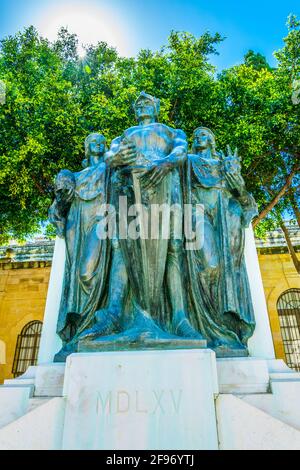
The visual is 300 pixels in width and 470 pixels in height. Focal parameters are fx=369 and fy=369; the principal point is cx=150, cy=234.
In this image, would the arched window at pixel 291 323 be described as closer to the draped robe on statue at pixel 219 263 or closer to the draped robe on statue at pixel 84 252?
the draped robe on statue at pixel 219 263

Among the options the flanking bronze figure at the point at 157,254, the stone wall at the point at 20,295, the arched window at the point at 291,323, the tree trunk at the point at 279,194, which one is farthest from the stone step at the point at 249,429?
the stone wall at the point at 20,295

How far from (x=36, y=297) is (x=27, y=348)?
2.21 meters

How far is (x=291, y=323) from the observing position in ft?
50.3

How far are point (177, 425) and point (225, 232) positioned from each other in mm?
1885

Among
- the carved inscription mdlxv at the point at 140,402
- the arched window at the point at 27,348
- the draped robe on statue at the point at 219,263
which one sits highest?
the arched window at the point at 27,348

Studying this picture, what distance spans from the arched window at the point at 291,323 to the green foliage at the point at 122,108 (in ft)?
20.3

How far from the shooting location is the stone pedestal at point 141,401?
220cm

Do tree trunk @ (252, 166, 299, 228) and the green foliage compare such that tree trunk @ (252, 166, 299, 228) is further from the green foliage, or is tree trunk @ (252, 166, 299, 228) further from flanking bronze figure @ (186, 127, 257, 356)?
flanking bronze figure @ (186, 127, 257, 356)

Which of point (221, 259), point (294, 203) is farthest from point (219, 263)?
point (294, 203)

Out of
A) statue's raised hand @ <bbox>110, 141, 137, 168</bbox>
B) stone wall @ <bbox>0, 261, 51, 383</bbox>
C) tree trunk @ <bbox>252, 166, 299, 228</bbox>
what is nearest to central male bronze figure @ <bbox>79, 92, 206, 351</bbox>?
statue's raised hand @ <bbox>110, 141, 137, 168</bbox>

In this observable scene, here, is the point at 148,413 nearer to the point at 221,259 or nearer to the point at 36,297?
the point at 221,259
